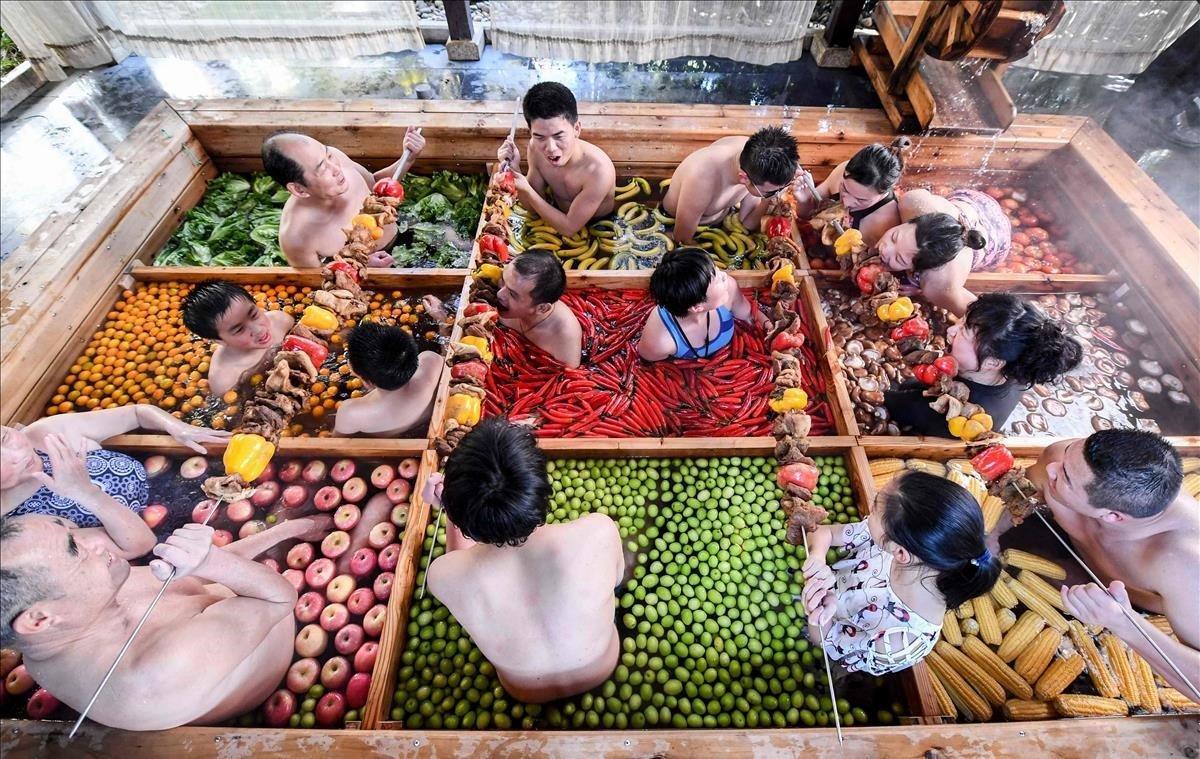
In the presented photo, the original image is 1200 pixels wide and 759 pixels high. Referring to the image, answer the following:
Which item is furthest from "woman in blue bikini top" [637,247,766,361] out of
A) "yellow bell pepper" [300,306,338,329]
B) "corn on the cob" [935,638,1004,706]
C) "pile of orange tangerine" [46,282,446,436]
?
"corn on the cob" [935,638,1004,706]

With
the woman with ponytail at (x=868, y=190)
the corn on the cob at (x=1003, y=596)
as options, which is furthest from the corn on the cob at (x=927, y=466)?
the woman with ponytail at (x=868, y=190)

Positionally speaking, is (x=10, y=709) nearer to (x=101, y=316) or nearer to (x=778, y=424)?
(x=101, y=316)

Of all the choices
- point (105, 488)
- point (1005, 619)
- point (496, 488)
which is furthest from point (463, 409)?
point (1005, 619)

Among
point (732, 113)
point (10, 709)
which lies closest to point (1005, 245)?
point (732, 113)

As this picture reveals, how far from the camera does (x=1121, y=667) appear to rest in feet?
9.75

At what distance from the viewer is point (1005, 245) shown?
4.74 m

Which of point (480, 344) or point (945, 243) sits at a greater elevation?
point (945, 243)

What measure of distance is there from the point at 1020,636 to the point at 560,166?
469 cm

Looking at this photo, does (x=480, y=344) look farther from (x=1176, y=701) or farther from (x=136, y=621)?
(x=1176, y=701)

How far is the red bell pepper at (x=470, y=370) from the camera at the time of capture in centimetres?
342

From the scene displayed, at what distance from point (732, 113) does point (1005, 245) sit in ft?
9.55

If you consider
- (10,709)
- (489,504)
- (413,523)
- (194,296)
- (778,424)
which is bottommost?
(10,709)

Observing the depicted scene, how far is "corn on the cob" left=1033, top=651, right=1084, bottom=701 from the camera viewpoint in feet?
9.44

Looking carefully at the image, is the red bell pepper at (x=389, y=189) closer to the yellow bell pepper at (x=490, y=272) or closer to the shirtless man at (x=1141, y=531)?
the yellow bell pepper at (x=490, y=272)
